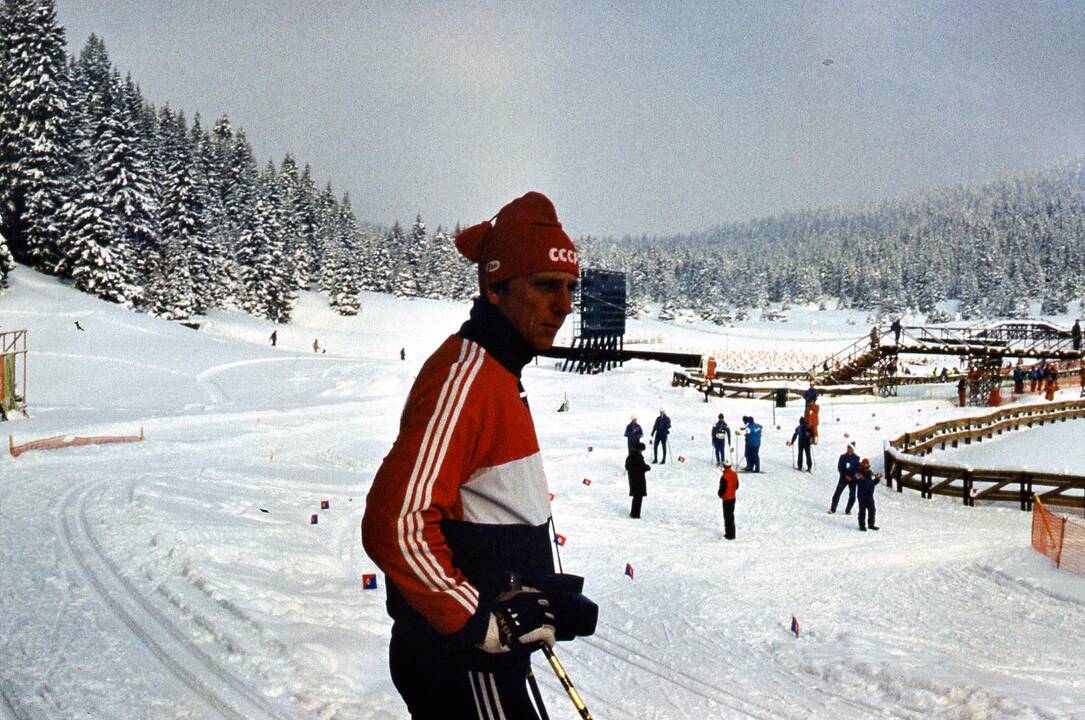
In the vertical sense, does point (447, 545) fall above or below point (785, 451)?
above

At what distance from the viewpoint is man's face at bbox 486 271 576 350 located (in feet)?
8.17

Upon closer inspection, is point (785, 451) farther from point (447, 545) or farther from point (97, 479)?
point (447, 545)

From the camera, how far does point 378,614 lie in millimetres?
7672

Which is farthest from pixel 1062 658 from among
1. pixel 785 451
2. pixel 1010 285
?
pixel 1010 285

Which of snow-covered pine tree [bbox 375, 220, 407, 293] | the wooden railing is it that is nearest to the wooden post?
the wooden railing

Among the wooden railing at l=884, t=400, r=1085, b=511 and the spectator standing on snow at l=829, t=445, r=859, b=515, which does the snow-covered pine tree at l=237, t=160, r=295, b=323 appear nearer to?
the wooden railing at l=884, t=400, r=1085, b=511

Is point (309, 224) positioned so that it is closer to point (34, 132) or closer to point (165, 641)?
point (34, 132)

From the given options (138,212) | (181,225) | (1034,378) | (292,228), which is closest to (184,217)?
(181,225)

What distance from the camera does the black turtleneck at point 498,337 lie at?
7.83 ft

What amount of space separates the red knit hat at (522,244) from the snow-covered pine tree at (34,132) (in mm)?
56169

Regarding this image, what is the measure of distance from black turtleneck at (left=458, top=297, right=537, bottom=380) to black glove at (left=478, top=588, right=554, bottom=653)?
71 centimetres

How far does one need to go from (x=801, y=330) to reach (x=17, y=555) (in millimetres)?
120327

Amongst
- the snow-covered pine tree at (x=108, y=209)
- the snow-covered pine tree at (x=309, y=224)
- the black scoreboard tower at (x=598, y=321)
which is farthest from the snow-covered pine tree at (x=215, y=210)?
the black scoreboard tower at (x=598, y=321)

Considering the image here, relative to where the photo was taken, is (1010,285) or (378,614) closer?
(378,614)
